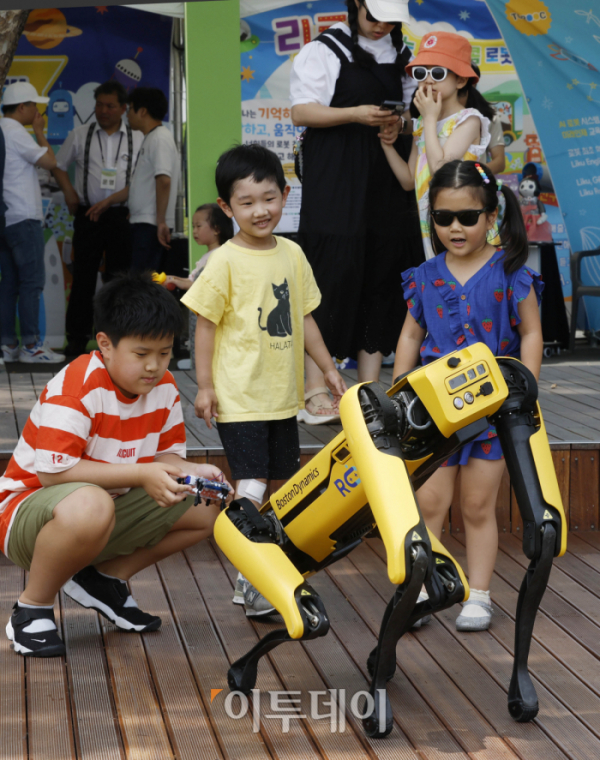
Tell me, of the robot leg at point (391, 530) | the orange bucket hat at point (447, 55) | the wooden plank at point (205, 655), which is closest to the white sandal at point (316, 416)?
the wooden plank at point (205, 655)

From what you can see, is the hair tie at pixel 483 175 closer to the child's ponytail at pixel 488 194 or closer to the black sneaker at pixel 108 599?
the child's ponytail at pixel 488 194

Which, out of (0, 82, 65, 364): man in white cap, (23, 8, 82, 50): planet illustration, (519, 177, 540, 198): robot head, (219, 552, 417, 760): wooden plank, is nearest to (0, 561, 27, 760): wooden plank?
(219, 552, 417, 760): wooden plank

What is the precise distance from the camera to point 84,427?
2309 millimetres

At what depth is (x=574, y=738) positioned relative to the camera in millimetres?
1994

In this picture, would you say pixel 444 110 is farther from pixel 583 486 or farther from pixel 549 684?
pixel 549 684

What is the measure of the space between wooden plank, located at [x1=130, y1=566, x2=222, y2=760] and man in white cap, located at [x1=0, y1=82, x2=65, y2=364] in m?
3.58

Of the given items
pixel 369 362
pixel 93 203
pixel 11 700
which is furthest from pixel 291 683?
pixel 93 203

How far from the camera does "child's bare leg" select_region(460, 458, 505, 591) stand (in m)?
2.59

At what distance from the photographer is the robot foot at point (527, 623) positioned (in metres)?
1.96

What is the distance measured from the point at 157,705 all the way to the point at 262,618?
598 mm

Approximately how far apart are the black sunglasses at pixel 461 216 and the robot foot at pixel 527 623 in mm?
938

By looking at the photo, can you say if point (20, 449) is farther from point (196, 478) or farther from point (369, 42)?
point (369, 42)

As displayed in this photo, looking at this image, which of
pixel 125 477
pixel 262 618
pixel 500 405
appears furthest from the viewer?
pixel 262 618

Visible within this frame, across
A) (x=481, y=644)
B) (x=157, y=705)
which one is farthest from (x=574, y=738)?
(x=157, y=705)
